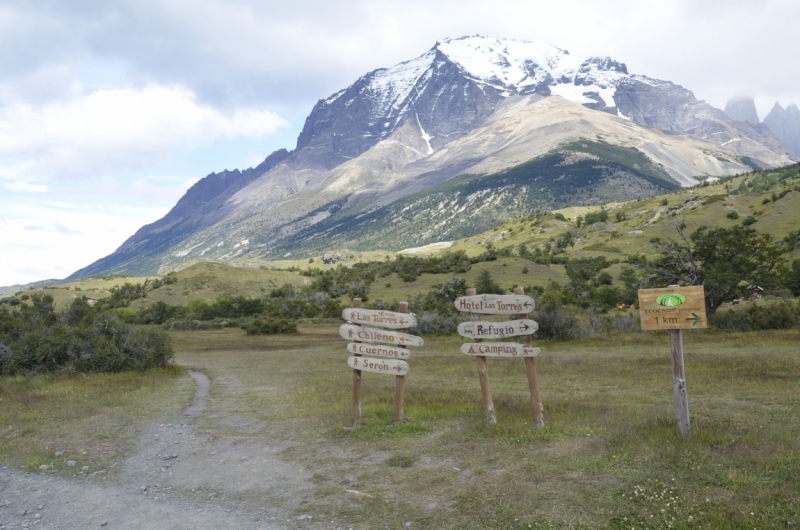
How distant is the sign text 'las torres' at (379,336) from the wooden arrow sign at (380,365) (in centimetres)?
44

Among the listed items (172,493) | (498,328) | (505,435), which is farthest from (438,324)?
(172,493)

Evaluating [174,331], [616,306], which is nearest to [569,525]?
[616,306]

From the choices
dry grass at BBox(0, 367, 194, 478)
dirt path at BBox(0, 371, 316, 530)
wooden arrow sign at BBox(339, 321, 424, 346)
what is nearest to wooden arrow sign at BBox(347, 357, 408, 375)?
wooden arrow sign at BBox(339, 321, 424, 346)

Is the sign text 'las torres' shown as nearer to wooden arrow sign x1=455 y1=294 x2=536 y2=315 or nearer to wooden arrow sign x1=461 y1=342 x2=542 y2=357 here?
wooden arrow sign x1=461 y1=342 x2=542 y2=357

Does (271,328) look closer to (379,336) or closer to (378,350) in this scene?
(378,350)

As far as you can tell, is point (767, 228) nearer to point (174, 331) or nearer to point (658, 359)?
point (658, 359)

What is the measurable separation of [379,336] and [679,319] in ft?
20.1

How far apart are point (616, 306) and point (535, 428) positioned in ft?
129

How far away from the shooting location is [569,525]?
647cm

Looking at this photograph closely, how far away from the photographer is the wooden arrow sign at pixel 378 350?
39.7 ft

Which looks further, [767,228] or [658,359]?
[767,228]

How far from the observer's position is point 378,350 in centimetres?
1216

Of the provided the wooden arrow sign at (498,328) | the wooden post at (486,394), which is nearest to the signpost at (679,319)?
the wooden arrow sign at (498,328)

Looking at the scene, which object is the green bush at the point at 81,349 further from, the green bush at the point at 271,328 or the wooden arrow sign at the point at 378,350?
the green bush at the point at 271,328
